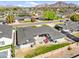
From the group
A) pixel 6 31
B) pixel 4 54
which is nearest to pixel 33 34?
pixel 6 31

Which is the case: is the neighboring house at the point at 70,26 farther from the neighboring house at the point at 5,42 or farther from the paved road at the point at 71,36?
the neighboring house at the point at 5,42

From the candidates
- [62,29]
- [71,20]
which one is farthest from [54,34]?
[71,20]

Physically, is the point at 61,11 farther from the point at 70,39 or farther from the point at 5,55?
the point at 5,55

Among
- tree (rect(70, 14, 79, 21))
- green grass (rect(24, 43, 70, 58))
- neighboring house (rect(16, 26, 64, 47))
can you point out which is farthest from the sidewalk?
tree (rect(70, 14, 79, 21))

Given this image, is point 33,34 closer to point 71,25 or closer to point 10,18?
point 10,18

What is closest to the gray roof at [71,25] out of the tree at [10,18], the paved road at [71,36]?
the paved road at [71,36]

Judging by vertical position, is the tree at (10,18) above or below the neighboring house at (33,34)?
above

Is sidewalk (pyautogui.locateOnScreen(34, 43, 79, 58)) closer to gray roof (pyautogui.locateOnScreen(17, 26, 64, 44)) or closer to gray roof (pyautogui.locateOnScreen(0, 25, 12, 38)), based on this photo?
gray roof (pyautogui.locateOnScreen(17, 26, 64, 44))
